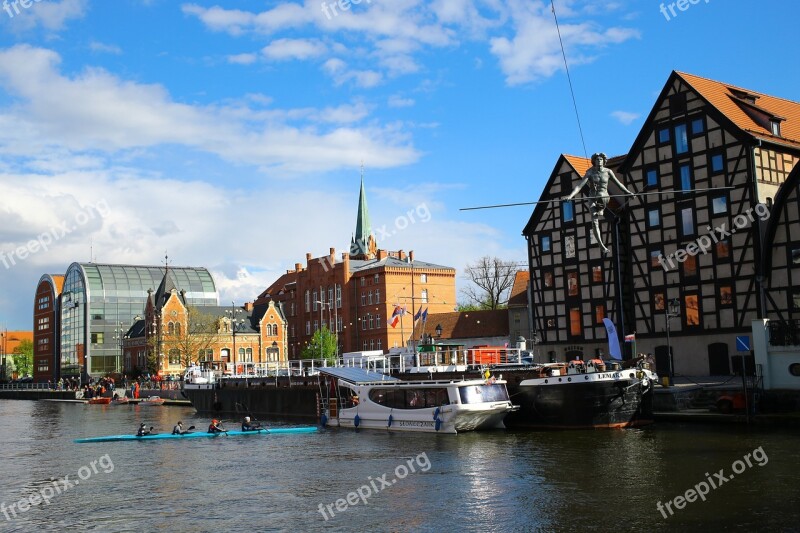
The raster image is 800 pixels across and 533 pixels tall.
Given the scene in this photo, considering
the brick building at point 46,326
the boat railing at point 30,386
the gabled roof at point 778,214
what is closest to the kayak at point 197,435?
the gabled roof at point 778,214

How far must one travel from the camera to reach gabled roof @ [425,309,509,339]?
80.8 m

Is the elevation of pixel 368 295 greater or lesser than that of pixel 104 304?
lesser

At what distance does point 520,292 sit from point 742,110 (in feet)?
95.0

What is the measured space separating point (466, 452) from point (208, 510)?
1315 centimetres

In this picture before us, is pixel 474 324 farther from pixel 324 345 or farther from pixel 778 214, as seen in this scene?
pixel 778 214

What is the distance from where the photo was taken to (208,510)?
2372 cm

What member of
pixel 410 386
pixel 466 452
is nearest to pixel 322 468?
pixel 466 452

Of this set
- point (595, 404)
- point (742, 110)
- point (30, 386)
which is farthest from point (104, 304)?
point (595, 404)

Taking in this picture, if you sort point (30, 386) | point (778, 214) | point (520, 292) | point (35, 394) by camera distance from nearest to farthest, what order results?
point (778, 214) < point (520, 292) < point (35, 394) < point (30, 386)

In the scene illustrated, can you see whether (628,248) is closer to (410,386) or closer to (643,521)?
(410,386)

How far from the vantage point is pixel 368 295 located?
10706cm

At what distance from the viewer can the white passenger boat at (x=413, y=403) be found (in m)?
41.2

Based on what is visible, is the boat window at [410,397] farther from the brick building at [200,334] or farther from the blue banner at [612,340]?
the brick building at [200,334]

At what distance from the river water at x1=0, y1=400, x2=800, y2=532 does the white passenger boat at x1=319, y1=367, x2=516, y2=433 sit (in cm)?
111
